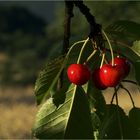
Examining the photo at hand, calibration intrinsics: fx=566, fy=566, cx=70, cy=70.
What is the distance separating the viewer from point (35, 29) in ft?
119

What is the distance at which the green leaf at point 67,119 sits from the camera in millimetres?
1435

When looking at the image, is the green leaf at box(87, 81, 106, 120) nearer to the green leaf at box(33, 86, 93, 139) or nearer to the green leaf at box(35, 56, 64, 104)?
the green leaf at box(33, 86, 93, 139)

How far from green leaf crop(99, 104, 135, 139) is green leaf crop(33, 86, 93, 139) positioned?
0.04 meters

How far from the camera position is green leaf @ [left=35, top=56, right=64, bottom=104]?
4.55 feet

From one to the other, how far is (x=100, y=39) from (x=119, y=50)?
0.39 ft

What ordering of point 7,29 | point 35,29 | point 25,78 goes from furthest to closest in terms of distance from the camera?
point 35,29, point 7,29, point 25,78

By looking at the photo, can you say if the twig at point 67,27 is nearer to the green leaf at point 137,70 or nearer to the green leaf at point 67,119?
the green leaf at point 67,119

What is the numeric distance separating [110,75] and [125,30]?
10.3 inches

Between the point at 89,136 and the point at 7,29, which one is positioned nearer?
the point at 89,136

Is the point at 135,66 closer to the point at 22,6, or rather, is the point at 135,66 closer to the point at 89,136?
the point at 89,136

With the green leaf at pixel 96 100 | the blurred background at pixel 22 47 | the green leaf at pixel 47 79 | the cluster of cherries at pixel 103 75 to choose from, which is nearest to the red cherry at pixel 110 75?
the cluster of cherries at pixel 103 75

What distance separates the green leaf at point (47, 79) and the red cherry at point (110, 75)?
109 mm

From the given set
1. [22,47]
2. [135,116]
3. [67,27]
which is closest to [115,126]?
[135,116]

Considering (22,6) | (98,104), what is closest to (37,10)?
(22,6)
